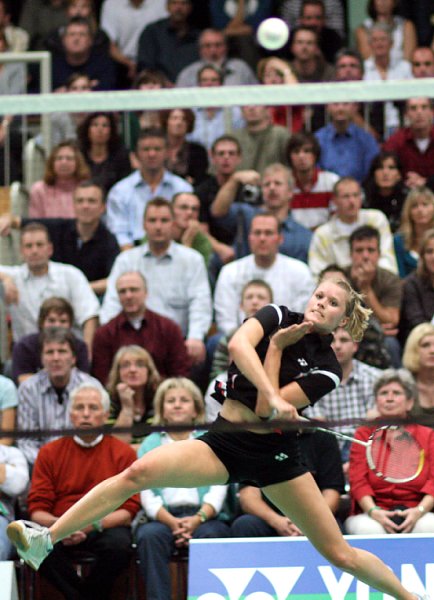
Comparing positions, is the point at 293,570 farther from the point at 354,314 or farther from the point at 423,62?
the point at 423,62

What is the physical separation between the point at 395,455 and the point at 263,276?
3.26 metres

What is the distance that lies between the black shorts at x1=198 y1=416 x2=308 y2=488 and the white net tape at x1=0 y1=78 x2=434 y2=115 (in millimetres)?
3700

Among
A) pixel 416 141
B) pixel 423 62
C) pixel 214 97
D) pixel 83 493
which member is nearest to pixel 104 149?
pixel 214 97

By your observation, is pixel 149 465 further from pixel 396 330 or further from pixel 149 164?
pixel 149 164

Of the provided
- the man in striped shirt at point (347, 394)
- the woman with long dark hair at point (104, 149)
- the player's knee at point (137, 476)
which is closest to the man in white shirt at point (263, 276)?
the man in striped shirt at point (347, 394)

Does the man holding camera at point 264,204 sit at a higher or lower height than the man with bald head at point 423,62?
lower

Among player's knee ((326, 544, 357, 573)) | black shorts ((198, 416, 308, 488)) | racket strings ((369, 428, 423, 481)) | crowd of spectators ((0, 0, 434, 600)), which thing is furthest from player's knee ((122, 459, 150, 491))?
crowd of spectators ((0, 0, 434, 600))

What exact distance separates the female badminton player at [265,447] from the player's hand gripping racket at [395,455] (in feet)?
1.45

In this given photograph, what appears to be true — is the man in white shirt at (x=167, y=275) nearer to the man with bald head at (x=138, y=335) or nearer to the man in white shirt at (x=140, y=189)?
the man with bald head at (x=138, y=335)

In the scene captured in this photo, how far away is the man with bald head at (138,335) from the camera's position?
1001 centimetres

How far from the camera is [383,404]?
9.01m

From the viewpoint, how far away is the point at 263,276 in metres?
10.4

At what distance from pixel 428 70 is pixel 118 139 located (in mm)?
3020

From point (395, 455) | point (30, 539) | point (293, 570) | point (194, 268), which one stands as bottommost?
point (293, 570)
